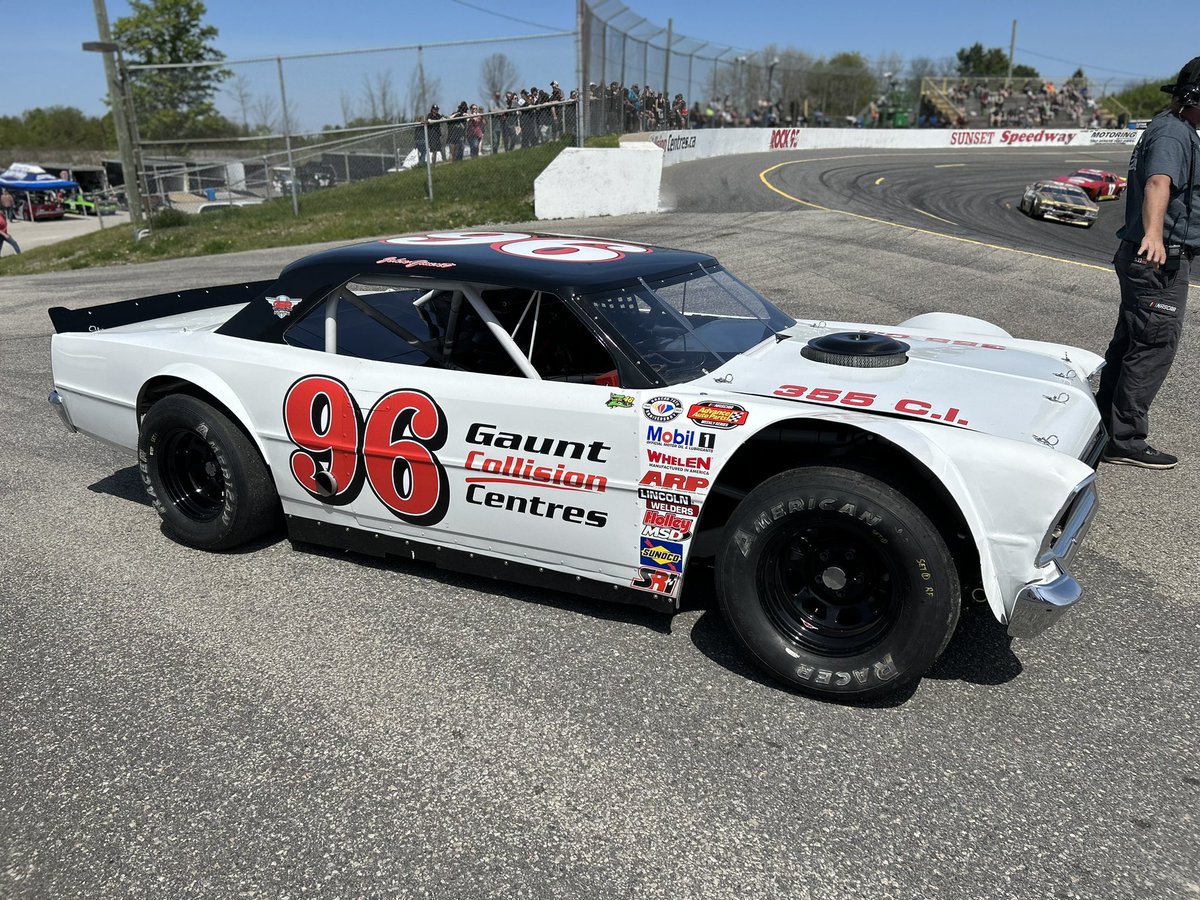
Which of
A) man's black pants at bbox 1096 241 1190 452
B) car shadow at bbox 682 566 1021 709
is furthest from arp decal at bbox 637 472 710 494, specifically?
man's black pants at bbox 1096 241 1190 452

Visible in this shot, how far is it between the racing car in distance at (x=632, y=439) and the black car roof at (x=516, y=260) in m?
0.02

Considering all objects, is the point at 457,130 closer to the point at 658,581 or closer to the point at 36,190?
the point at 658,581

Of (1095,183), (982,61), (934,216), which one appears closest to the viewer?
(934,216)

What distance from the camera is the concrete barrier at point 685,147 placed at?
17266 millimetres

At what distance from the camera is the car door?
3.09m

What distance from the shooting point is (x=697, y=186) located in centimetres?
2166

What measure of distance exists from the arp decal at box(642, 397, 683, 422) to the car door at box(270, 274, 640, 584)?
0.06 m

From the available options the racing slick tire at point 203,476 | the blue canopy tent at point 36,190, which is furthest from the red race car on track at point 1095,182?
the blue canopy tent at point 36,190

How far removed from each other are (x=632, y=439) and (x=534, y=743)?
1.02 metres

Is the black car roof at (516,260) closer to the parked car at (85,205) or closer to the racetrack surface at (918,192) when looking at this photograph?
the racetrack surface at (918,192)

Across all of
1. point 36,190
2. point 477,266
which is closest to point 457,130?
point 477,266

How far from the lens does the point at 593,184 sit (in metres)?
17.3

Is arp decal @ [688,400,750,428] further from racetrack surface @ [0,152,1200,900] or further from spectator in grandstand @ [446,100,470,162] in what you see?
spectator in grandstand @ [446,100,470,162]

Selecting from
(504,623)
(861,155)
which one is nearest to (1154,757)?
(504,623)
